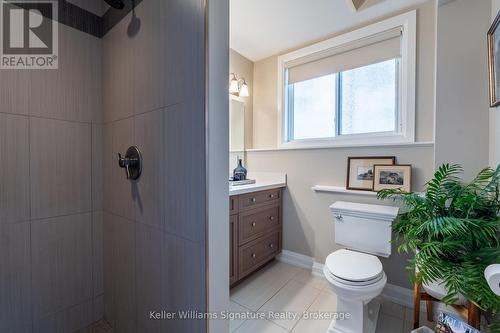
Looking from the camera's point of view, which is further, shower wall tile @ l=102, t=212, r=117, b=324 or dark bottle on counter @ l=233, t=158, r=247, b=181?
dark bottle on counter @ l=233, t=158, r=247, b=181

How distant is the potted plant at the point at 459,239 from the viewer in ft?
2.71

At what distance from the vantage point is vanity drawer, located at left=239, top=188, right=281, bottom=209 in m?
→ 1.82

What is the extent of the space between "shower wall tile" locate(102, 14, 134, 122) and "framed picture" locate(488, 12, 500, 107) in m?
1.90

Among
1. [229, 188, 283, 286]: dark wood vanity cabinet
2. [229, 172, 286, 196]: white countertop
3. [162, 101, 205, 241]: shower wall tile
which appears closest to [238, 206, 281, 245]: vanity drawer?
[229, 188, 283, 286]: dark wood vanity cabinet

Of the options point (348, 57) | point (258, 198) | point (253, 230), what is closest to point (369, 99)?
point (348, 57)

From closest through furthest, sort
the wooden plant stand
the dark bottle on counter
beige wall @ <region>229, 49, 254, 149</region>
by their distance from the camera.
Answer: the wooden plant stand < the dark bottle on counter < beige wall @ <region>229, 49, 254, 149</region>

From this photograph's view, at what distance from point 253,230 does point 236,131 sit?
3.78 feet

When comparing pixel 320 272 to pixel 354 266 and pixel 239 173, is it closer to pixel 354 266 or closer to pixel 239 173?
pixel 354 266

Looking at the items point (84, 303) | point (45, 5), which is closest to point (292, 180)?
point (84, 303)

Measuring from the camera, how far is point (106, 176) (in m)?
1.39

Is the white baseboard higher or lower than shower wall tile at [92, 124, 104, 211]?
lower

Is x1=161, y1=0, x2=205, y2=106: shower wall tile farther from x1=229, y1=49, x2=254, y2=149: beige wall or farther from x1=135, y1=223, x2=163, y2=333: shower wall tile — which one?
x1=229, y1=49, x2=254, y2=149: beige wall

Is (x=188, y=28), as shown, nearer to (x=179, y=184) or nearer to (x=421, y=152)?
(x=179, y=184)

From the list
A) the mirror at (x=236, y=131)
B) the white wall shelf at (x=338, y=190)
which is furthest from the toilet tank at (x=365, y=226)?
the mirror at (x=236, y=131)
